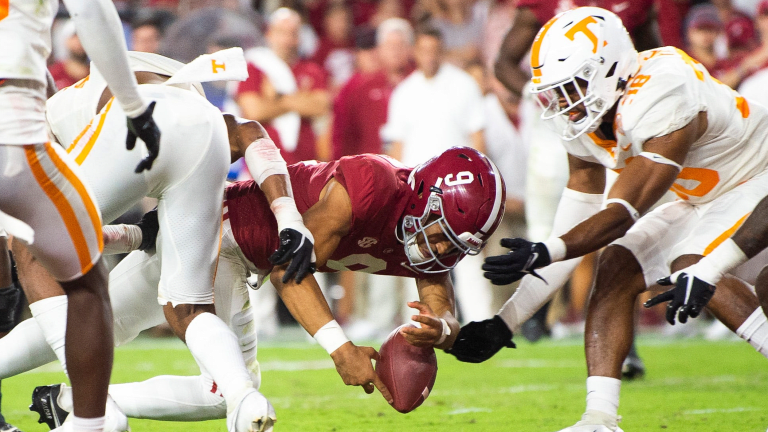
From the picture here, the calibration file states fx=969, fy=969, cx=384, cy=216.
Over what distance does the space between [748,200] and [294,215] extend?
158cm

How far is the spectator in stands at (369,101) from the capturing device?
7.18 m

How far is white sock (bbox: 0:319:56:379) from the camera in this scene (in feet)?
10.3

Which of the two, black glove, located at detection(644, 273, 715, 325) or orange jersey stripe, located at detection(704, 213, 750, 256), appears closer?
black glove, located at detection(644, 273, 715, 325)

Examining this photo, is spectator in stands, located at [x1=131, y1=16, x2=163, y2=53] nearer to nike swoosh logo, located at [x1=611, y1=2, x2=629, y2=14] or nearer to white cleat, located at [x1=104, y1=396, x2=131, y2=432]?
nike swoosh logo, located at [x1=611, y1=2, x2=629, y2=14]

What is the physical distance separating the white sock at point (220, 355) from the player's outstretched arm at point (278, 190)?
0.25m

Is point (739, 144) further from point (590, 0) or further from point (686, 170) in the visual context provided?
point (590, 0)

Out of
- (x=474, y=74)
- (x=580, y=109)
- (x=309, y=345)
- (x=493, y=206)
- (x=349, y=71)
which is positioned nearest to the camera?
(x=493, y=206)

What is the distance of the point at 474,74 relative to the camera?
7570 millimetres

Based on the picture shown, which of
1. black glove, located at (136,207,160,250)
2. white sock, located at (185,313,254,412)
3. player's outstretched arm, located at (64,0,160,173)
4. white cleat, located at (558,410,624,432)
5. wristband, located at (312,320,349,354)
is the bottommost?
white cleat, located at (558,410,624,432)

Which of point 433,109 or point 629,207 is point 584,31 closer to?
point 629,207

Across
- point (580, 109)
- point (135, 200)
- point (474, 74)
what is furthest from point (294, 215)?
point (474, 74)


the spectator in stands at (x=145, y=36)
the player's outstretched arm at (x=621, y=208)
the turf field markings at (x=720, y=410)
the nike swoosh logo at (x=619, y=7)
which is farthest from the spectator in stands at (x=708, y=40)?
the player's outstretched arm at (x=621, y=208)

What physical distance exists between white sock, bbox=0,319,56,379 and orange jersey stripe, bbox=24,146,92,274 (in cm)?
88

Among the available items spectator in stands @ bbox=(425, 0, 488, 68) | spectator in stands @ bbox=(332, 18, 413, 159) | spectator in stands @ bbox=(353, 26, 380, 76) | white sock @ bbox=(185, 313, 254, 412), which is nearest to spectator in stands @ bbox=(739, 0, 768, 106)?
spectator in stands @ bbox=(425, 0, 488, 68)
